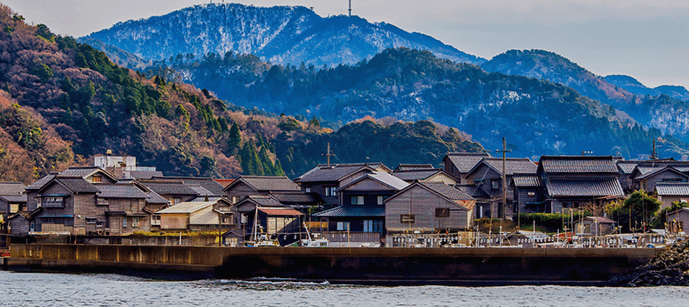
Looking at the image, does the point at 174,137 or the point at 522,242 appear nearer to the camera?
the point at 522,242

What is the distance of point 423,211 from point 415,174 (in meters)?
19.2

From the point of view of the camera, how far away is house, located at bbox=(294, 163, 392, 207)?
2377 inches

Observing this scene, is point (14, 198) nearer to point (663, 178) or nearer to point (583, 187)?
point (583, 187)

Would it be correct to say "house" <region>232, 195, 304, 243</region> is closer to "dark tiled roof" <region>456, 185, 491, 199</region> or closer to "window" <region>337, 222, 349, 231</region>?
"window" <region>337, 222, 349, 231</region>

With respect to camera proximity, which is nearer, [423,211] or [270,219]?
[423,211]

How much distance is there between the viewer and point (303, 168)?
502 feet

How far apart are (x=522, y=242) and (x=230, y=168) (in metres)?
95.3

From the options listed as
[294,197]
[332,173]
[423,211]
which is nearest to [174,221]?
[294,197]

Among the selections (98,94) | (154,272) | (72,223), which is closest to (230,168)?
(98,94)

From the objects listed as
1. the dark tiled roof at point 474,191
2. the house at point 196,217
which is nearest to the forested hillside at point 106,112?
the house at point 196,217

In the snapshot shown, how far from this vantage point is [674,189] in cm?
4969

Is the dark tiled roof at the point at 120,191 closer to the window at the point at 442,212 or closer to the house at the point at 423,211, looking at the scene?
the house at the point at 423,211

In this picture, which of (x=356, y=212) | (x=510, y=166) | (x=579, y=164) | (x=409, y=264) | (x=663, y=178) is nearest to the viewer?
(x=409, y=264)

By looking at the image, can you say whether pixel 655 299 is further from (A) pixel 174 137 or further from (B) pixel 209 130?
(B) pixel 209 130
